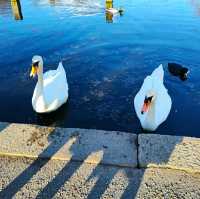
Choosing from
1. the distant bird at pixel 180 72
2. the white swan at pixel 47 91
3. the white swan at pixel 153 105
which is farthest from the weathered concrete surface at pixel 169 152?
the distant bird at pixel 180 72

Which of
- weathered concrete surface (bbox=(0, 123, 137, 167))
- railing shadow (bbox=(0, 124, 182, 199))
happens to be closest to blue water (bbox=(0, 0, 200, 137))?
weathered concrete surface (bbox=(0, 123, 137, 167))

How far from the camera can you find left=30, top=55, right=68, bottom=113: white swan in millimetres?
7980

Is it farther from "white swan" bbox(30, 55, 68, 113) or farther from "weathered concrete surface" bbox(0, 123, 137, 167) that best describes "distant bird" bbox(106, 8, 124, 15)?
"weathered concrete surface" bbox(0, 123, 137, 167)

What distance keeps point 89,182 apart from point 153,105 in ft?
8.99

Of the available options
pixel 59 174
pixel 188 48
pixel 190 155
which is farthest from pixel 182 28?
pixel 59 174

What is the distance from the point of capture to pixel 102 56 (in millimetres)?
12211

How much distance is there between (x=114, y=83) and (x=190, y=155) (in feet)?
16.0

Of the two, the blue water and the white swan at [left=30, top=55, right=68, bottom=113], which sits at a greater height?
the white swan at [left=30, top=55, right=68, bottom=113]

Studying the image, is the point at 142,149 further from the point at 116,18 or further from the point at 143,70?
the point at 116,18

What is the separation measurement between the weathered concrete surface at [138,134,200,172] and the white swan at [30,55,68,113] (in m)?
3.07

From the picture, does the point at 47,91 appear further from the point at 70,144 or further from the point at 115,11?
the point at 115,11

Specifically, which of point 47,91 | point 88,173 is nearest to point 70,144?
point 88,173

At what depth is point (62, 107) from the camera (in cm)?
876

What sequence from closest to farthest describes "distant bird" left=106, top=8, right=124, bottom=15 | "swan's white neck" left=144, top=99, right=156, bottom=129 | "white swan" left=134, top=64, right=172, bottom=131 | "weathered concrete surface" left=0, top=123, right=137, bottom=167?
"weathered concrete surface" left=0, top=123, right=137, bottom=167, "white swan" left=134, top=64, right=172, bottom=131, "swan's white neck" left=144, top=99, right=156, bottom=129, "distant bird" left=106, top=8, right=124, bottom=15
